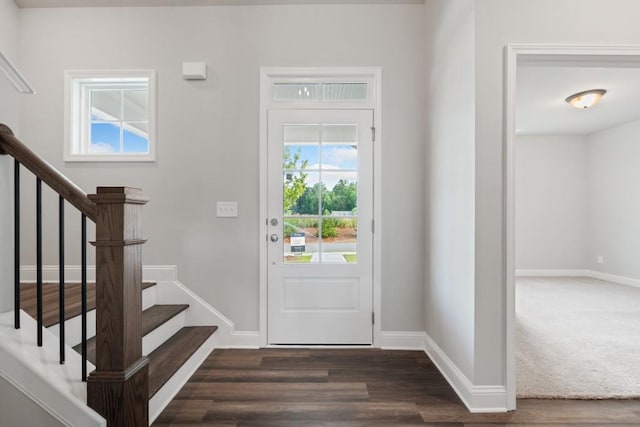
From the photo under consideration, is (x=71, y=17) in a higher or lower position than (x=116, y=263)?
higher

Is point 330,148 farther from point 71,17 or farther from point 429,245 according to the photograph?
point 71,17

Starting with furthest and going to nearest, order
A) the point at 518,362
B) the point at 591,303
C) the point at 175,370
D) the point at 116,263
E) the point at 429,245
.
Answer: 1. the point at 591,303
2. the point at 429,245
3. the point at 518,362
4. the point at 175,370
5. the point at 116,263

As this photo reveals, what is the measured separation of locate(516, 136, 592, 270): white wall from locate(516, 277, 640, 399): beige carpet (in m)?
1.51

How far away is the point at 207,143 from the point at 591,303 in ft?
16.4

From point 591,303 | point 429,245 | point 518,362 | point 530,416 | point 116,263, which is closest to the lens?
point 116,263

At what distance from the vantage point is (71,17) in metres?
3.15

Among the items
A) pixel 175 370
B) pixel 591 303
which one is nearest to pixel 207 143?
pixel 175 370

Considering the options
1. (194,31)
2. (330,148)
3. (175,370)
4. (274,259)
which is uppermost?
(194,31)

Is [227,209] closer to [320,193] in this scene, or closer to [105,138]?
[320,193]

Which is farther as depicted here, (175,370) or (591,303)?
(591,303)

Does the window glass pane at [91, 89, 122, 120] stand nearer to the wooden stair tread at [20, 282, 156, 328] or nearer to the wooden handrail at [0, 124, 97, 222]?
the wooden stair tread at [20, 282, 156, 328]

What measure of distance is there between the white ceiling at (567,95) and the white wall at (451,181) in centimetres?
127

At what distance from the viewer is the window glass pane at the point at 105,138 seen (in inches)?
128

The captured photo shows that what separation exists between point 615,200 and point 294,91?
20.2 ft
